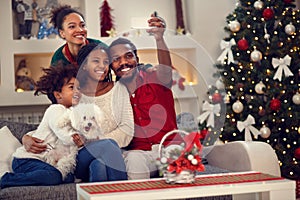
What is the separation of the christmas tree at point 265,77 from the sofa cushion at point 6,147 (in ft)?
6.25

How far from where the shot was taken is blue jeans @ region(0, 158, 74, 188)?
3090 millimetres

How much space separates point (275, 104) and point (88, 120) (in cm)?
212

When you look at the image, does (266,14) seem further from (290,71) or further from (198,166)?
(198,166)

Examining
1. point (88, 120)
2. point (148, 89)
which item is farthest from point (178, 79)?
point (88, 120)

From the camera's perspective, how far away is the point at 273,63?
4965 mm

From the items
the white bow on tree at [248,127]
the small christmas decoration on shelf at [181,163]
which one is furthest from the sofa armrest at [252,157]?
the white bow on tree at [248,127]

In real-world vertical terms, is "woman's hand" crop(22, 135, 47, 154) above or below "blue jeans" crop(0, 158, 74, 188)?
above

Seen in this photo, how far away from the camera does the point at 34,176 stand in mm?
3094

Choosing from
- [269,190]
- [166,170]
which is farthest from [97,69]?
[269,190]

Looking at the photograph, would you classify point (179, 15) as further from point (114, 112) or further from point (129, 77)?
point (114, 112)

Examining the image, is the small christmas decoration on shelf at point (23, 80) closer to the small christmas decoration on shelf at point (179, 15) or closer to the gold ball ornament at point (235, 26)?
the small christmas decoration on shelf at point (179, 15)

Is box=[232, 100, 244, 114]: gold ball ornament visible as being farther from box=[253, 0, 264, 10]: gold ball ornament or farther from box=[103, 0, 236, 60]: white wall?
box=[253, 0, 264, 10]: gold ball ornament

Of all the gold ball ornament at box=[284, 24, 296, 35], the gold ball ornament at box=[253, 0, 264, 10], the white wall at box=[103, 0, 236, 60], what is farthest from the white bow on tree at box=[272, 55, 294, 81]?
the white wall at box=[103, 0, 236, 60]

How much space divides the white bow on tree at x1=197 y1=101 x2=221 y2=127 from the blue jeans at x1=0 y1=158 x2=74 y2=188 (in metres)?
0.73
